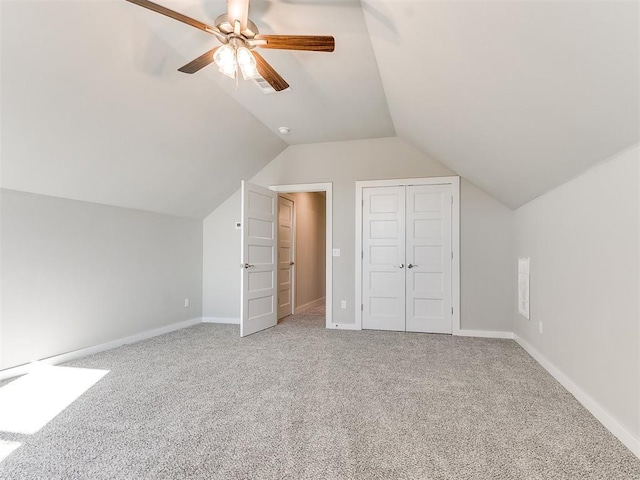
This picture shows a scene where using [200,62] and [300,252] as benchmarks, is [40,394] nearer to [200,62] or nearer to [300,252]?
[200,62]

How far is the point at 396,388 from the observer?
8.91 ft

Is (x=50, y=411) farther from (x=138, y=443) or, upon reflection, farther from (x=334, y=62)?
(x=334, y=62)

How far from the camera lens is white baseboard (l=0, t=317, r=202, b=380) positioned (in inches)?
117

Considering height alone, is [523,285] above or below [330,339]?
above

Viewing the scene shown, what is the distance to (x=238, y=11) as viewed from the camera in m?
2.01

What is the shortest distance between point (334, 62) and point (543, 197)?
2.25m

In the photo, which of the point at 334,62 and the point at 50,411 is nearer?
the point at 50,411

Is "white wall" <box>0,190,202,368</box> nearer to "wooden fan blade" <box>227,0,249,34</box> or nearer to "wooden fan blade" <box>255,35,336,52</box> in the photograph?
"wooden fan blade" <box>227,0,249,34</box>

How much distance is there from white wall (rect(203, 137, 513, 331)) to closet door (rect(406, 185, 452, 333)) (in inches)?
7.9

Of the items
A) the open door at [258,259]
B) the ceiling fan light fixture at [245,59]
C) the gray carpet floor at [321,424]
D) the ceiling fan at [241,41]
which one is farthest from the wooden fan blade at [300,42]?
the open door at [258,259]

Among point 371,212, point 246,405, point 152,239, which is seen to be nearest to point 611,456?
point 246,405

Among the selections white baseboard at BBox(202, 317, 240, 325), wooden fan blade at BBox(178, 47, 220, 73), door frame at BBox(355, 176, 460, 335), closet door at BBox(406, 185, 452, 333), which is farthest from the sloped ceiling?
white baseboard at BBox(202, 317, 240, 325)

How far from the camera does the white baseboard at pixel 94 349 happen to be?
9.73 feet

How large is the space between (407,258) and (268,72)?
308cm
